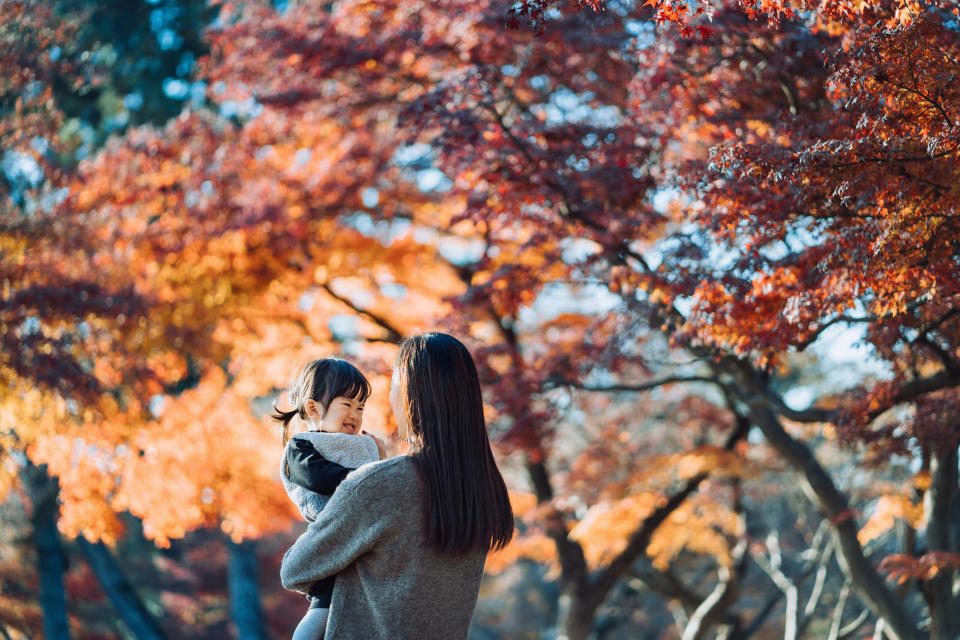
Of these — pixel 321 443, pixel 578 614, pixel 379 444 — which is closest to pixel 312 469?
pixel 321 443

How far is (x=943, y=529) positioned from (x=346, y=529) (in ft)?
18.7

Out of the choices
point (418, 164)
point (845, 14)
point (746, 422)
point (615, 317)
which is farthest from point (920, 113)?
point (746, 422)

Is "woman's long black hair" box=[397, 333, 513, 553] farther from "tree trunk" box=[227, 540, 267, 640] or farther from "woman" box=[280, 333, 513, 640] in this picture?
"tree trunk" box=[227, 540, 267, 640]

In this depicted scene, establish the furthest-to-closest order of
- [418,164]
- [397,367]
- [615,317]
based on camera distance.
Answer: [418,164] → [615,317] → [397,367]

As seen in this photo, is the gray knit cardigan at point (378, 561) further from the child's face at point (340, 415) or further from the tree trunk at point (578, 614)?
the tree trunk at point (578, 614)

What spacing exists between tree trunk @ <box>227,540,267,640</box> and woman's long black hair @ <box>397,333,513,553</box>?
11.5 meters

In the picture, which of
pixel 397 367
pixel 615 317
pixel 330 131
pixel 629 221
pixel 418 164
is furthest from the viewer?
pixel 330 131

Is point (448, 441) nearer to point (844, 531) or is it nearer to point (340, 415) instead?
point (340, 415)

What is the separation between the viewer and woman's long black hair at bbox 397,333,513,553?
1.80 meters

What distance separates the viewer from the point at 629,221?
5.43 meters

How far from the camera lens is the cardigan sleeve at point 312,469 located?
212 centimetres

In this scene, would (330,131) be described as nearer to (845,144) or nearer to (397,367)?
(845,144)

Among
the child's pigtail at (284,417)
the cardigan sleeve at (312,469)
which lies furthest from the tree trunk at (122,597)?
the cardigan sleeve at (312,469)

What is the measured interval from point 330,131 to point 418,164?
49.1 inches
